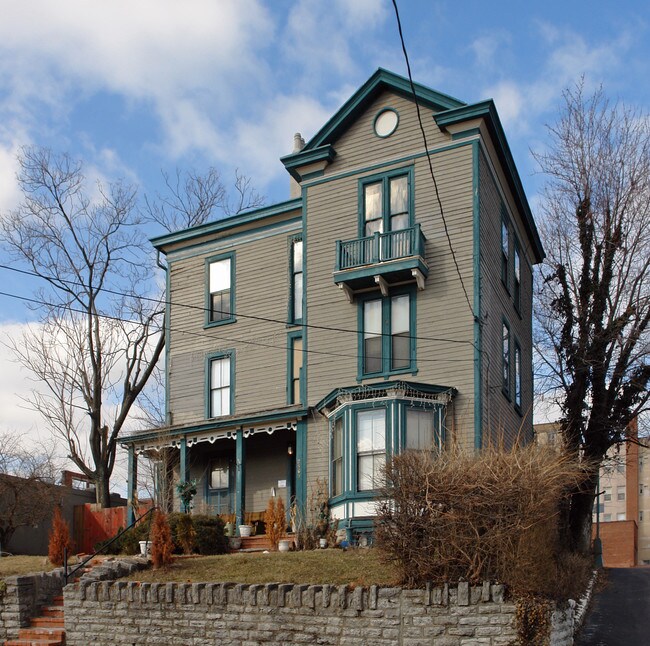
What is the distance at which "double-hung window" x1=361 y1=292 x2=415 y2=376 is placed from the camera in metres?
22.7

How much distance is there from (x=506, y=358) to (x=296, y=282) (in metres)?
6.13

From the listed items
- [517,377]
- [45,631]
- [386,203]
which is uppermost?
[386,203]

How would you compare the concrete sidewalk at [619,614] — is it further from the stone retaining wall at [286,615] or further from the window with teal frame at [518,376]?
the window with teal frame at [518,376]

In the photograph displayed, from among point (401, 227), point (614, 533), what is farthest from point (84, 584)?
point (614, 533)

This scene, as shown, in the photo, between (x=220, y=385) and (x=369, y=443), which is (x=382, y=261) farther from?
(x=220, y=385)

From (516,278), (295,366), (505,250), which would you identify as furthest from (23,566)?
(516,278)

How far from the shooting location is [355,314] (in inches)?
925

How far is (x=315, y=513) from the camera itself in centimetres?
2219

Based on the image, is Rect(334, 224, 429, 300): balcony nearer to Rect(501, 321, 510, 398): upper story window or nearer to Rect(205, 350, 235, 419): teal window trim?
Rect(501, 321, 510, 398): upper story window

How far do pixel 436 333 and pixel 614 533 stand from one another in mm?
30427

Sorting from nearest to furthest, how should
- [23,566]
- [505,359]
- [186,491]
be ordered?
[23,566] < [186,491] < [505,359]

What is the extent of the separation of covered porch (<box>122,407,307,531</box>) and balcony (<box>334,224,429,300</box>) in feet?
12.0

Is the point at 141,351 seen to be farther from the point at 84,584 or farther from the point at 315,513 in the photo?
the point at 84,584

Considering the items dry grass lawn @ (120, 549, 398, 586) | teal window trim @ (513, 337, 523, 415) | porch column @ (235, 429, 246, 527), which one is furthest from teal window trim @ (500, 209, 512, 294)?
dry grass lawn @ (120, 549, 398, 586)
